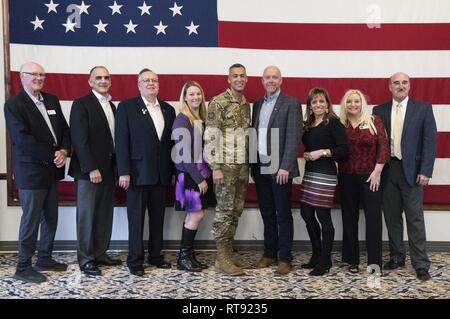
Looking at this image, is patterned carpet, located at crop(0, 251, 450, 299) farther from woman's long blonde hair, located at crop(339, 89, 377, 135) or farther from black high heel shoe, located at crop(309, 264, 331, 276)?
woman's long blonde hair, located at crop(339, 89, 377, 135)

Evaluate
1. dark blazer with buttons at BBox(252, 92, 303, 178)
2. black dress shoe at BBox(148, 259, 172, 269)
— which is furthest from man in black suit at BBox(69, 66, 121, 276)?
dark blazer with buttons at BBox(252, 92, 303, 178)

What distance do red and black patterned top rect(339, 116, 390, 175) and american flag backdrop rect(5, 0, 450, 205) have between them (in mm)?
860

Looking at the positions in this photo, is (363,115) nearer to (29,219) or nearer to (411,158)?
(411,158)

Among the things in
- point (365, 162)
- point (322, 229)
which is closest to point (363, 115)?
point (365, 162)

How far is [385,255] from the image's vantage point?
Result: 4.15 m

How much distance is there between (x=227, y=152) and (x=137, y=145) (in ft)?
2.29

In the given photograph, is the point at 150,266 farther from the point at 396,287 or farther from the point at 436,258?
the point at 436,258

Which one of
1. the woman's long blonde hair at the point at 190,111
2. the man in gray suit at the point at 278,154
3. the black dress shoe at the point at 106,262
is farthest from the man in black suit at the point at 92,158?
the man in gray suit at the point at 278,154

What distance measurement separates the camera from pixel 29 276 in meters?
3.47

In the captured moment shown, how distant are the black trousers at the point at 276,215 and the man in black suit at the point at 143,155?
2.52ft

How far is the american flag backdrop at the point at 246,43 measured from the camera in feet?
13.6

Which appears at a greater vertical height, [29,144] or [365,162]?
[29,144]

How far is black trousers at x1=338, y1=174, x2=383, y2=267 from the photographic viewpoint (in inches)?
137

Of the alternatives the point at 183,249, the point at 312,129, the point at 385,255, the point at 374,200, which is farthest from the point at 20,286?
the point at 385,255
